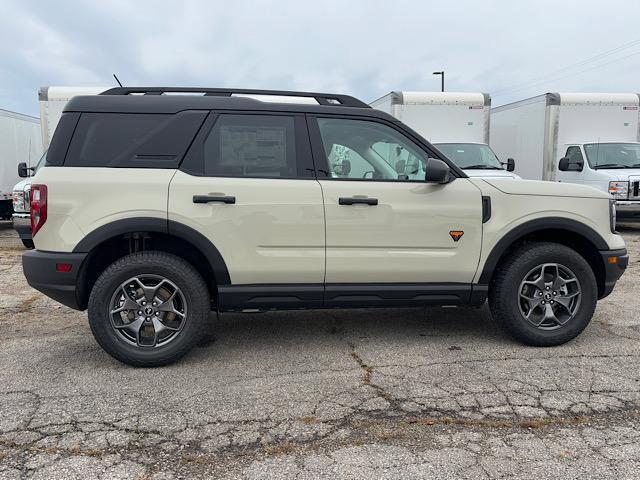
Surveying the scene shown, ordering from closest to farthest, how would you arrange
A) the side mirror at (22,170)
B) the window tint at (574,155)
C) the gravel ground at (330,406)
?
the gravel ground at (330,406), the side mirror at (22,170), the window tint at (574,155)

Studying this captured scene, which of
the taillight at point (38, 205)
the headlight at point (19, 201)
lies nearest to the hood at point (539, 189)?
the taillight at point (38, 205)

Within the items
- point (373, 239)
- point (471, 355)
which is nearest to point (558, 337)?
point (471, 355)

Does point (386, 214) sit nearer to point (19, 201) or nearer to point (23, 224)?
point (23, 224)

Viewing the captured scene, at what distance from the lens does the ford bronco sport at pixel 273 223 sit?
146 inches

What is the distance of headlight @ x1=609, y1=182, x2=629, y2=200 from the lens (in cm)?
1050

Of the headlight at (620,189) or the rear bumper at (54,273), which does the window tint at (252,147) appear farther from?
the headlight at (620,189)

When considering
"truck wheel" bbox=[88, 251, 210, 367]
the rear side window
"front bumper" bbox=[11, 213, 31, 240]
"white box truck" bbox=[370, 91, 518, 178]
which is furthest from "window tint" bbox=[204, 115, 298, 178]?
"white box truck" bbox=[370, 91, 518, 178]

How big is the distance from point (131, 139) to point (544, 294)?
11.1ft

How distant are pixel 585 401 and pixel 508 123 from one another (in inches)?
439

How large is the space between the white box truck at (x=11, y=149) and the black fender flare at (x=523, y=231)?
11.9m

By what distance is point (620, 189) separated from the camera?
10.5 metres

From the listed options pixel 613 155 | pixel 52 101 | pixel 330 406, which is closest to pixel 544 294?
pixel 330 406

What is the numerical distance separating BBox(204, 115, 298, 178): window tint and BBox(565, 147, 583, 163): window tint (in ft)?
31.1

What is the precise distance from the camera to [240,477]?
248 centimetres
